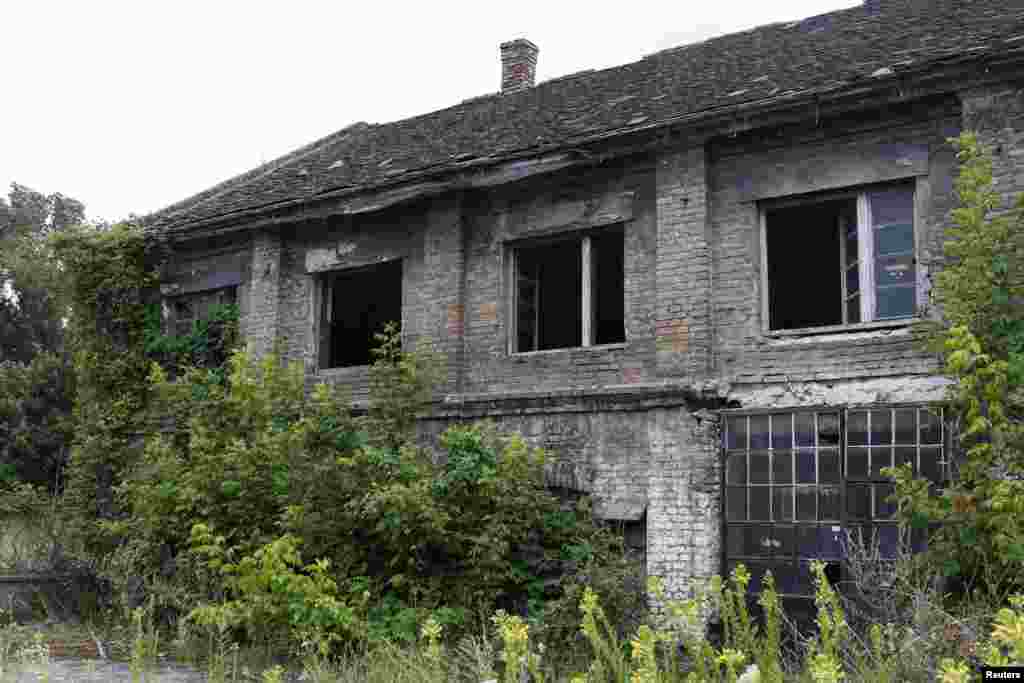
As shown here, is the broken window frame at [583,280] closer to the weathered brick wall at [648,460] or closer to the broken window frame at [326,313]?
the weathered brick wall at [648,460]

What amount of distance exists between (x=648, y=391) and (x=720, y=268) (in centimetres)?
154

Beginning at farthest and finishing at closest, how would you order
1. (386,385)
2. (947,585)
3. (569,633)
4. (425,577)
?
(386,385) < (425,577) < (569,633) < (947,585)

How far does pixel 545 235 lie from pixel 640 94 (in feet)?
8.03

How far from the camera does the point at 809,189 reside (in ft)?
31.9

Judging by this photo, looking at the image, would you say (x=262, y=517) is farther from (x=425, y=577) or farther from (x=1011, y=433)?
(x=1011, y=433)

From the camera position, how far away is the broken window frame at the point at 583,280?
1109 cm

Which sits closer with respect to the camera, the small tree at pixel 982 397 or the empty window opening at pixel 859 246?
the small tree at pixel 982 397

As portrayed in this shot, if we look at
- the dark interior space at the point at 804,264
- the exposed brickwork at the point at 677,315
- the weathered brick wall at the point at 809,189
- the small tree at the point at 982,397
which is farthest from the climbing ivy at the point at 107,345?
the small tree at the point at 982,397

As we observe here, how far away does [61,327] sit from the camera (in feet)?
82.1

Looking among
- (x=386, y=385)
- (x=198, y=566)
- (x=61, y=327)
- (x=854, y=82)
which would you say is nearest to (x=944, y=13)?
(x=854, y=82)

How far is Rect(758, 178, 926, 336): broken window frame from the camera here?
361 inches

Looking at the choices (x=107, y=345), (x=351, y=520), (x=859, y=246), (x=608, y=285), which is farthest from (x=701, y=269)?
(x=107, y=345)

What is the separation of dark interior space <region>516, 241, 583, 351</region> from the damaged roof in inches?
55.8

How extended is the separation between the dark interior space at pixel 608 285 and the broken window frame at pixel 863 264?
1.85 m
